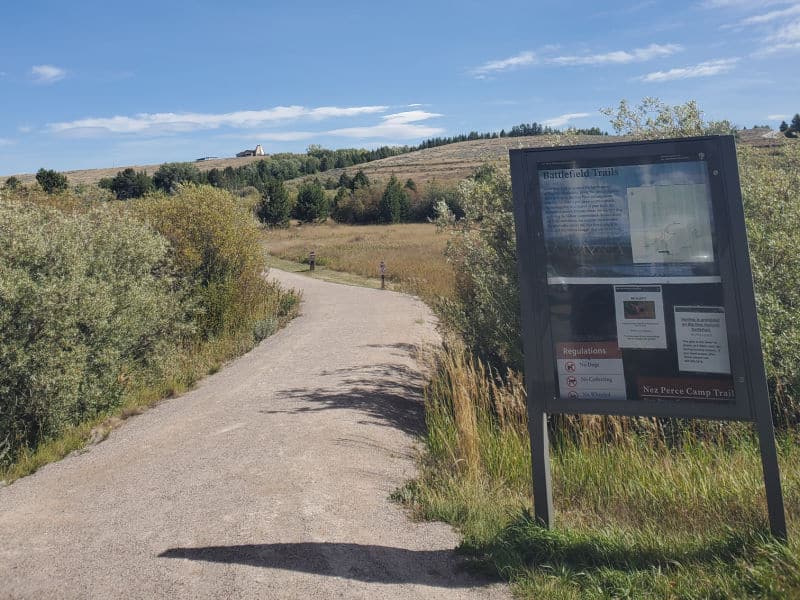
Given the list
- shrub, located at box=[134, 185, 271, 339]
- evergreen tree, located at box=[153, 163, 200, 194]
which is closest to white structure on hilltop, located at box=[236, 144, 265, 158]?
evergreen tree, located at box=[153, 163, 200, 194]

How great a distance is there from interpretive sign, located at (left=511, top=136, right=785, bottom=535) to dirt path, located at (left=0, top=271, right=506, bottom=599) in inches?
45.0

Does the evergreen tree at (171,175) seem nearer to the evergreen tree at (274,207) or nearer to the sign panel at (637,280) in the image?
the evergreen tree at (274,207)

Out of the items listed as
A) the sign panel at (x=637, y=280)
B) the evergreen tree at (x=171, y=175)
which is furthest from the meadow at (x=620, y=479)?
the evergreen tree at (x=171, y=175)

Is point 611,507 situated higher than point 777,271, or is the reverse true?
point 777,271

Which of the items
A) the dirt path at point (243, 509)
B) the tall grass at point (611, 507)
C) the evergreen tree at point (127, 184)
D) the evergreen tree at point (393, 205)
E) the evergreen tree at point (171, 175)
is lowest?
the tall grass at point (611, 507)

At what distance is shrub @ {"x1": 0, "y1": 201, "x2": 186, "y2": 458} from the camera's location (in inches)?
288

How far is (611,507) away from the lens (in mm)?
4176

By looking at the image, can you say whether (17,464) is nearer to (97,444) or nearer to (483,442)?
(97,444)

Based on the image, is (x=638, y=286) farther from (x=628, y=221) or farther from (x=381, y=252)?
(x=381, y=252)

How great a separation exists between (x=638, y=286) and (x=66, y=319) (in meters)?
6.72

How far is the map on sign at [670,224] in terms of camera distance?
351cm

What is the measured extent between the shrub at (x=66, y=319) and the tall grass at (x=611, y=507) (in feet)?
15.3

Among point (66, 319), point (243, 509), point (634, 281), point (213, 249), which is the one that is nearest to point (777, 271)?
point (634, 281)

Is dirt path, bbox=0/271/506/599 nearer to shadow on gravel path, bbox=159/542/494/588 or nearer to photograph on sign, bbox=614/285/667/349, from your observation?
shadow on gravel path, bbox=159/542/494/588
